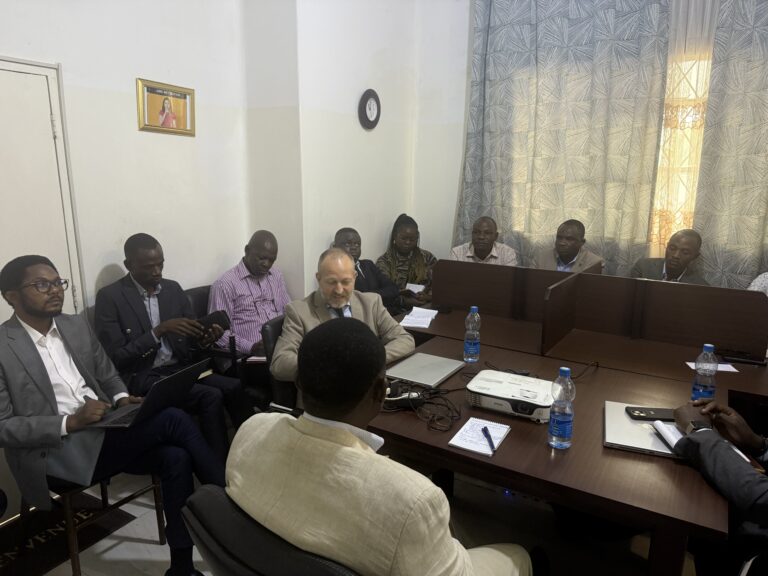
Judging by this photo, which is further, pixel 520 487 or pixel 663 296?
pixel 663 296

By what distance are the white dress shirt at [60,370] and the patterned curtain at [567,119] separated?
3209mm

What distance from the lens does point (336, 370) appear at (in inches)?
40.6

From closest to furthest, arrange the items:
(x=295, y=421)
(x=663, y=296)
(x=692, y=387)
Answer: (x=295, y=421)
(x=692, y=387)
(x=663, y=296)

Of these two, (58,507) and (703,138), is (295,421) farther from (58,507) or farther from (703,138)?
(703,138)

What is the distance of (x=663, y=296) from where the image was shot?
103 inches

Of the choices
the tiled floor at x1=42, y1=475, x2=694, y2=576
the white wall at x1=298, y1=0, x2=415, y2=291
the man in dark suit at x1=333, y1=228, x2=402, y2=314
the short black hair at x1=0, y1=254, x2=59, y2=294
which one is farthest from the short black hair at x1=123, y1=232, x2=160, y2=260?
the man in dark suit at x1=333, y1=228, x2=402, y2=314

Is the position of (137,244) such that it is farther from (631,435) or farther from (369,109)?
(631,435)

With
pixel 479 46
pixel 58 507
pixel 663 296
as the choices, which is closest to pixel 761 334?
pixel 663 296

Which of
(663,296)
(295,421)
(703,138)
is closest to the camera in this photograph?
(295,421)

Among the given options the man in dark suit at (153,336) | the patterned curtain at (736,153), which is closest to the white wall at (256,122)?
the man in dark suit at (153,336)

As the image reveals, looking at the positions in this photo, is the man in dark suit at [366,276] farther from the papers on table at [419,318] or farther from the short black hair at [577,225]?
the short black hair at [577,225]

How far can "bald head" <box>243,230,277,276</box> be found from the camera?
10.4 feet

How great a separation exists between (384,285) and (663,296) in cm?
194

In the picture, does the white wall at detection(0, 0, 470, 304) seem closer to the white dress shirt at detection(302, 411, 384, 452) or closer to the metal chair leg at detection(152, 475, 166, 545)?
the metal chair leg at detection(152, 475, 166, 545)
